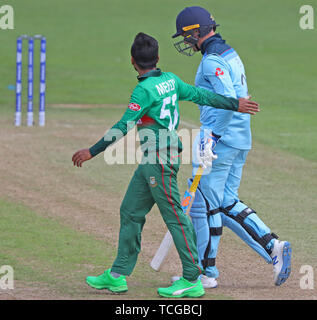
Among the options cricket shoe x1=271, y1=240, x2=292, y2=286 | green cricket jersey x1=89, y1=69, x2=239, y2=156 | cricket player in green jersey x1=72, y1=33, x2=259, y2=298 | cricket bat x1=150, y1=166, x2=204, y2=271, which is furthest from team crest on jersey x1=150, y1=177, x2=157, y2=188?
cricket shoe x1=271, y1=240, x2=292, y2=286

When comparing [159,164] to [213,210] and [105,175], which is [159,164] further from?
[105,175]

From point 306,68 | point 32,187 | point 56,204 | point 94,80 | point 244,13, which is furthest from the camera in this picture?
point 244,13

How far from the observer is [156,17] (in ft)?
111

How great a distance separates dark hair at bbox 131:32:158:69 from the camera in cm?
613

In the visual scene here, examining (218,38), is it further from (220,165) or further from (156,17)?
(156,17)

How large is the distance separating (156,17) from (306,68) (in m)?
11.3

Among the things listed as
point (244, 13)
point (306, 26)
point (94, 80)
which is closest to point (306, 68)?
point (94, 80)

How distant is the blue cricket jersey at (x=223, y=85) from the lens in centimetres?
653

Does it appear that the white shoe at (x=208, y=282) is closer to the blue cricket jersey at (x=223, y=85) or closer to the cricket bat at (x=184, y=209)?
the cricket bat at (x=184, y=209)

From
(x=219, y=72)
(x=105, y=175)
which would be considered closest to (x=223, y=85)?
(x=219, y=72)

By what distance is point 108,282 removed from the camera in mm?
6367

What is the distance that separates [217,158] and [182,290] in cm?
119

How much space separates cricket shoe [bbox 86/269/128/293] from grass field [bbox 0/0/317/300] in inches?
4.3

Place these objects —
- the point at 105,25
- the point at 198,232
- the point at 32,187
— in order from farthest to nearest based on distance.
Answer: the point at 105,25 < the point at 32,187 < the point at 198,232
